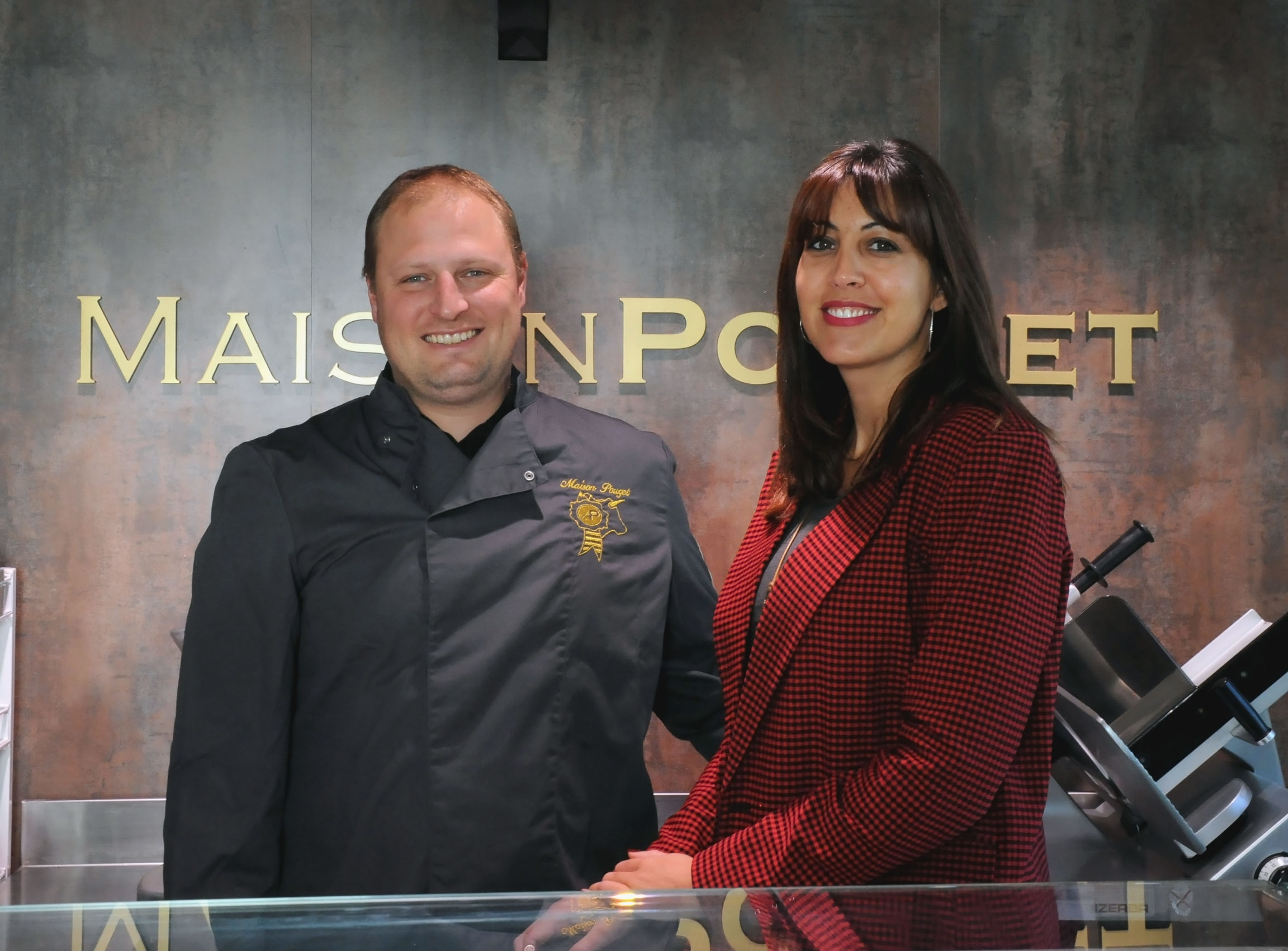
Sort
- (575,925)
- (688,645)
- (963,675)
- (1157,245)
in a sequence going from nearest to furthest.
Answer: (575,925)
(963,675)
(688,645)
(1157,245)

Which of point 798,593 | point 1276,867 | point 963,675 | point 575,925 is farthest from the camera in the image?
point 1276,867

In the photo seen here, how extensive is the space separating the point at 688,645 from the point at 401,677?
0.48 metres

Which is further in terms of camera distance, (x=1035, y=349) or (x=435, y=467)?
(x=1035, y=349)

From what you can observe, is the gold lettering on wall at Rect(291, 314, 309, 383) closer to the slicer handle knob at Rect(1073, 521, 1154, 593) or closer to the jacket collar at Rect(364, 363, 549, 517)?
the jacket collar at Rect(364, 363, 549, 517)

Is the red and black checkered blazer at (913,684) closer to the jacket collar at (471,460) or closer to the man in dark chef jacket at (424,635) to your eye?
the man in dark chef jacket at (424,635)

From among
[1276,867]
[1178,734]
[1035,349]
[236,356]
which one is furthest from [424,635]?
[1035,349]

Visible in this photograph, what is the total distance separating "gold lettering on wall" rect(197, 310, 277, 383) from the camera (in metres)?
4.45

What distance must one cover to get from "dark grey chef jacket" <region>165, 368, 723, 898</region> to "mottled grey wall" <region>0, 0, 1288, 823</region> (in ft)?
8.73

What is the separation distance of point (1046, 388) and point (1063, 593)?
3.45m

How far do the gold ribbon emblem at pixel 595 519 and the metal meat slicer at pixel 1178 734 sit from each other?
148cm

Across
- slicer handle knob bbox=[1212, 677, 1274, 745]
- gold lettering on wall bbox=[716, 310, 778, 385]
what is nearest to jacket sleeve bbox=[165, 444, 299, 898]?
slicer handle knob bbox=[1212, 677, 1274, 745]

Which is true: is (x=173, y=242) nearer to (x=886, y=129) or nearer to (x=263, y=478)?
(x=886, y=129)

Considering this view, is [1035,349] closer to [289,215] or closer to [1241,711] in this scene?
[1241,711]

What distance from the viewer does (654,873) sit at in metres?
1.45
